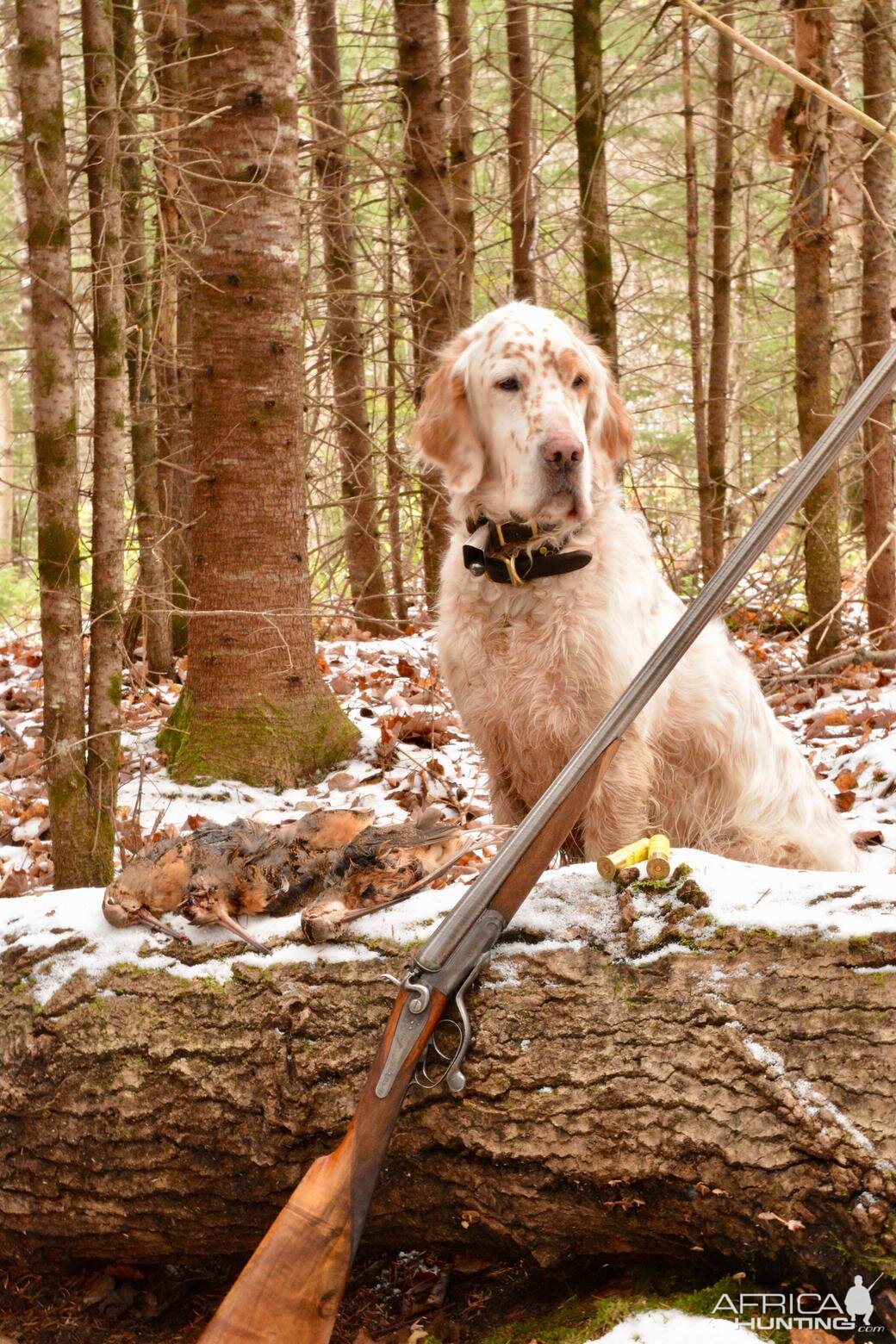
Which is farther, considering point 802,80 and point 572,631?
point 572,631

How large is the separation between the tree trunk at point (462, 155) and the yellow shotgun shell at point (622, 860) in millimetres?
5794

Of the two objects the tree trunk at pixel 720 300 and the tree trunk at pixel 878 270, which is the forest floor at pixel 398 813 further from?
the tree trunk at pixel 720 300

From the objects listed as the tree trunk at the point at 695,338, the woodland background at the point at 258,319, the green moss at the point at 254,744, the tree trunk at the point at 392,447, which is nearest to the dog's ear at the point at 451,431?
the woodland background at the point at 258,319

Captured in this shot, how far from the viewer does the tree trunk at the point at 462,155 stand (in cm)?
783

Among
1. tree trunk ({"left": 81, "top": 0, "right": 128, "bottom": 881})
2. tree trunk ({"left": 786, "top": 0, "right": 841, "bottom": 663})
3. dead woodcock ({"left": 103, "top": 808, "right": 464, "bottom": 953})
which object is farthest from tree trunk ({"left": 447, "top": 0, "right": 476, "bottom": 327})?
dead woodcock ({"left": 103, "top": 808, "right": 464, "bottom": 953})

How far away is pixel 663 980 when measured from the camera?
2.07 metres

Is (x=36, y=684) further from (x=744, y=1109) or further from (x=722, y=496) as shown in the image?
(x=744, y=1109)

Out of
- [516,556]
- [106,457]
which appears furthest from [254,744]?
[516,556]

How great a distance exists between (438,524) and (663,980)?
6200 millimetres

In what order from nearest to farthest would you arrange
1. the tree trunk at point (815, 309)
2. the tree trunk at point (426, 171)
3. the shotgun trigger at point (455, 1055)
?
1. the shotgun trigger at point (455, 1055)
2. the tree trunk at point (815, 309)
3. the tree trunk at point (426, 171)

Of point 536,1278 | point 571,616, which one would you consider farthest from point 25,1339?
point 571,616

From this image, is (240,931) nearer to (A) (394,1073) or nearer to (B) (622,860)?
(A) (394,1073)

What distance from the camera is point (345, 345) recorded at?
29.9 ft

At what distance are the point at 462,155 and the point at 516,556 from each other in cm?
615
